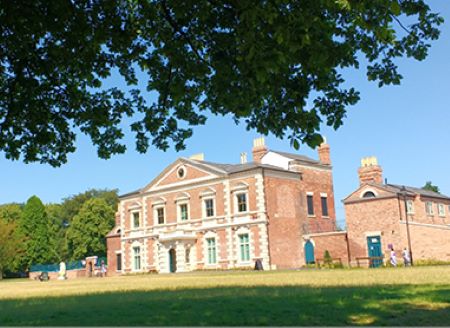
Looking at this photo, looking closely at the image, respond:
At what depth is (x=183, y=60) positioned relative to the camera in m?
9.32

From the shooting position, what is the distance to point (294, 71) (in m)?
8.66

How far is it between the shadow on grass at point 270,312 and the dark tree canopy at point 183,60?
105 inches

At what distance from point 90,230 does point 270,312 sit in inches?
2683

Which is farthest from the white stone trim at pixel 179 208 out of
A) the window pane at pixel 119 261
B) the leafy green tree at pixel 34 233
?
the leafy green tree at pixel 34 233

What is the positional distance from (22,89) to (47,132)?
3.47 ft

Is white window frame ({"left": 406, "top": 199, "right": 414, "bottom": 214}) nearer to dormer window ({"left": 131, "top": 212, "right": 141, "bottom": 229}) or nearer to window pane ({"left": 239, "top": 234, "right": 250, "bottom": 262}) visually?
window pane ({"left": 239, "top": 234, "right": 250, "bottom": 262})

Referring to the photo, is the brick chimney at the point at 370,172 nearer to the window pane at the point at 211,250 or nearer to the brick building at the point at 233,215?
the brick building at the point at 233,215

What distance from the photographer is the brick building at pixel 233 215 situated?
149 ft

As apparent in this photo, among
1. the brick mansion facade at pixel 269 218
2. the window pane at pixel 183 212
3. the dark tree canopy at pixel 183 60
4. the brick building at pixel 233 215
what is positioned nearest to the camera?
the dark tree canopy at pixel 183 60

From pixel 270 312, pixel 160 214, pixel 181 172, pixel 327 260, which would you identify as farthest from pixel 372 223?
pixel 270 312

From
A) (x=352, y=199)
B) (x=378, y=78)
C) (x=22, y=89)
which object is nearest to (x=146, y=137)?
(x=22, y=89)

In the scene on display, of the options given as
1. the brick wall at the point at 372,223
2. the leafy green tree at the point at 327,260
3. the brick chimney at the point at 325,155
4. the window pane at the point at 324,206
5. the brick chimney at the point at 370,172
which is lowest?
the leafy green tree at the point at 327,260

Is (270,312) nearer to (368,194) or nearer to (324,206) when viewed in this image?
(368,194)

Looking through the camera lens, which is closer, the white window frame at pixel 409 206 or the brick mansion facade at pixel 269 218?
the brick mansion facade at pixel 269 218
